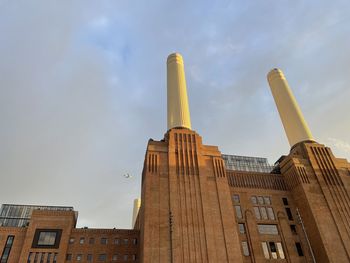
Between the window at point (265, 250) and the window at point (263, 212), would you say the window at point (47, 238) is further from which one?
the window at point (263, 212)

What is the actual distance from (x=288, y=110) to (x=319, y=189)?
24.7m

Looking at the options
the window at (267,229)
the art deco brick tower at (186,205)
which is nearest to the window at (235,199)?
the art deco brick tower at (186,205)

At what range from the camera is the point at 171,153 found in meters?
54.0

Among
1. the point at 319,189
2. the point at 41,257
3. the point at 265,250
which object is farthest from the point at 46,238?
the point at 319,189

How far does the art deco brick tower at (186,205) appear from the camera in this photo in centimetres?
4347

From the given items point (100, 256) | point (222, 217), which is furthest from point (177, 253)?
point (100, 256)

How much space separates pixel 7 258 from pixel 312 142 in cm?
7343

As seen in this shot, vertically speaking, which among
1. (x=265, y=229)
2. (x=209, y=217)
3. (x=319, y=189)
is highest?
(x=319, y=189)

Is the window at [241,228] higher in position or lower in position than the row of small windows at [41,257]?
higher

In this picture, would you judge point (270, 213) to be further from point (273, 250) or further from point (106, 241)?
point (106, 241)

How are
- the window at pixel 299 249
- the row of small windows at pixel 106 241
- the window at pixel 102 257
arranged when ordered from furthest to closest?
the row of small windows at pixel 106 241 → the window at pixel 102 257 → the window at pixel 299 249

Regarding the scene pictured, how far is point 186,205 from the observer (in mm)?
48031

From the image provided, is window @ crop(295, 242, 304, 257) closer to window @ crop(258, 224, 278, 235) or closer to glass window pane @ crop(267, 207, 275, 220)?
window @ crop(258, 224, 278, 235)

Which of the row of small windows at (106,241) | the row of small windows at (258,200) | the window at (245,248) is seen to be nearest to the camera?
the window at (245,248)
